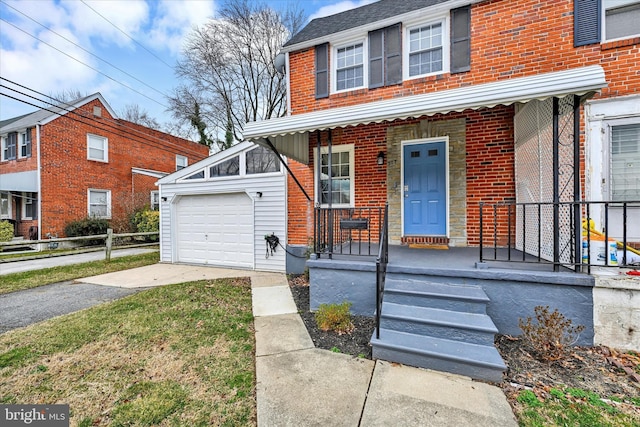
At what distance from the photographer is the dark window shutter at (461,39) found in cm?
555

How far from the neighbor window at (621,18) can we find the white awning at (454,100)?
285 cm

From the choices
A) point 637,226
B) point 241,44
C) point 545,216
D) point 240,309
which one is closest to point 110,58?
point 241,44

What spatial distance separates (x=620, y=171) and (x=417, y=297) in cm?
412

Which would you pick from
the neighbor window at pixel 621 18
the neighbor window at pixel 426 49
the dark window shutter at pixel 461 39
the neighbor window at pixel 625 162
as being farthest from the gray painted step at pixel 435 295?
the neighbor window at pixel 621 18

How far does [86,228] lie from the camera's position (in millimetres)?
12367

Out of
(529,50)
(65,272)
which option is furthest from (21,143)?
(529,50)

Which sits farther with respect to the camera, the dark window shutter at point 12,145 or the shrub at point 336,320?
the dark window shutter at point 12,145

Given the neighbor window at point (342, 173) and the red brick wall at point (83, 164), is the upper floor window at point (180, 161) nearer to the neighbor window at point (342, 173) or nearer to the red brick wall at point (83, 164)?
the red brick wall at point (83, 164)

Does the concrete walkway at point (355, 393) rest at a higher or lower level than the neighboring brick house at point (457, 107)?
lower

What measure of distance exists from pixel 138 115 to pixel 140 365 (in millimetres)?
26521

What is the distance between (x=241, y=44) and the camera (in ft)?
53.6

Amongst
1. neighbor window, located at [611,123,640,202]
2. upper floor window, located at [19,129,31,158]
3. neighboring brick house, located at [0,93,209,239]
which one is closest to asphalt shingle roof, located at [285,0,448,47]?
neighbor window, located at [611,123,640,202]

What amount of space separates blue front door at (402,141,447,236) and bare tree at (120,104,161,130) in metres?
24.2

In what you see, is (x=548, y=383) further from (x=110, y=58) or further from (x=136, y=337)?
(x=110, y=58)
